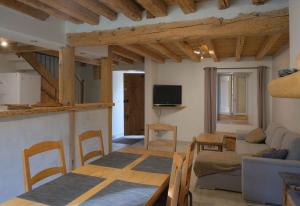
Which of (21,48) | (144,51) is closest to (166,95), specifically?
(144,51)

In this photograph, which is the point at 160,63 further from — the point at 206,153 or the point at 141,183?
the point at 141,183

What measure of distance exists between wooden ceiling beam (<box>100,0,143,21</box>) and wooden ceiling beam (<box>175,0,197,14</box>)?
0.56m

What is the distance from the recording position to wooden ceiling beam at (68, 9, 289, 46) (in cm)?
259

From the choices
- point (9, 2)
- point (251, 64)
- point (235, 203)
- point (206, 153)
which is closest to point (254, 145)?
point (206, 153)

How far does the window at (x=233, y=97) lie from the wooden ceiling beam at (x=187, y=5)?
4098 mm

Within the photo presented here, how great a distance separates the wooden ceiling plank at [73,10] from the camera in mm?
2555

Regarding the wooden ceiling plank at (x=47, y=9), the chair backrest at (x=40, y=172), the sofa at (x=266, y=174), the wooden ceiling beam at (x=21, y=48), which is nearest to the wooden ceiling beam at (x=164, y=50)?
the wooden ceiling plank at (x=47, y=9)

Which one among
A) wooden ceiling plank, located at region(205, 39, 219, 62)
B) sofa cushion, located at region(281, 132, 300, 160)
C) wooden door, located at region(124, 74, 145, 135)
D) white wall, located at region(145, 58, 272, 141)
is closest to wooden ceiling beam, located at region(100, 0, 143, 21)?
wooden ceiling plank, located at region(205, 39, 219, 62)

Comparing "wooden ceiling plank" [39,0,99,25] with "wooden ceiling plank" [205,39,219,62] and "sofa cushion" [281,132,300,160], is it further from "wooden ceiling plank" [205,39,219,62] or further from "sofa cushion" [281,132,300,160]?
"sofa cushion" [281,132,300,160]

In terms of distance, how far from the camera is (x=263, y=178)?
9.34 feet

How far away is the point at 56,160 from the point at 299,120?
144 inches

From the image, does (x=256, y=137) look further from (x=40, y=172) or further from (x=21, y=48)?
(x=21, y=48)

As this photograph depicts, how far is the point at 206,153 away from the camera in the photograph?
3.74 metres

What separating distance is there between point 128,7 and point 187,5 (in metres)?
0.67
